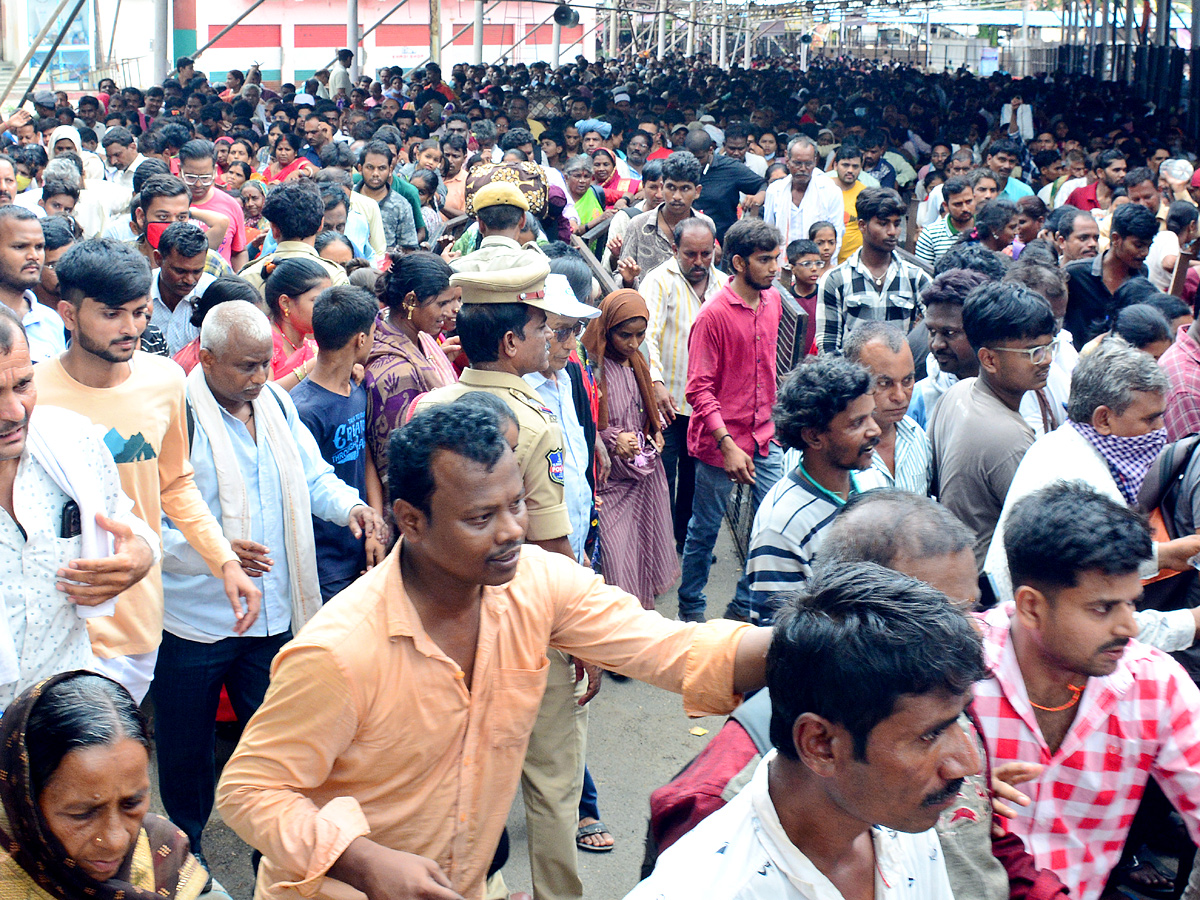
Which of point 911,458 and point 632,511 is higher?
point 911,458

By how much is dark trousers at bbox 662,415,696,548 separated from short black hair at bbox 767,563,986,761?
146 inches

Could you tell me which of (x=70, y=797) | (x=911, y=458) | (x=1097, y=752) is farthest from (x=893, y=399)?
(x=70, y=797)

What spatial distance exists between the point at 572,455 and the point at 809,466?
93cm

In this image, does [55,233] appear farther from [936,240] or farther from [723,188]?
[723,188]

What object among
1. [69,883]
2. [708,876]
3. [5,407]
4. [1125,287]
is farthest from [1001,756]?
[1125,287]

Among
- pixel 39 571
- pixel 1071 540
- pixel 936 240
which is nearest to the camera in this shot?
Result: pixel 1071 540

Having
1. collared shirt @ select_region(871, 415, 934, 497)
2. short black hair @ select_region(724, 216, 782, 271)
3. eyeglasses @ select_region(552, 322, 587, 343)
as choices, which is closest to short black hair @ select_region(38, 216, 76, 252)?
eyeglasses @ select_region(552, 322, 587, 343)

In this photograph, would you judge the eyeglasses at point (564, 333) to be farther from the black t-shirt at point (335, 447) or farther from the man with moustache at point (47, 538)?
the man with moustache at point (47, 538)

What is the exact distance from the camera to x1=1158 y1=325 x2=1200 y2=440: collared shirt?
159 inches

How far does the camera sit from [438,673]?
207cm

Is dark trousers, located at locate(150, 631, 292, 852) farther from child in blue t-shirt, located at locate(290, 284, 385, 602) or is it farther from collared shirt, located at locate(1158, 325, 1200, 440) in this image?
collared shirt, located at locate(1158, 325, 1200, 440)

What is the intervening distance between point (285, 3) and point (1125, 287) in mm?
46765

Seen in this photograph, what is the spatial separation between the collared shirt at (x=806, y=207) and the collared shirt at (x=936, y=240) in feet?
3.56

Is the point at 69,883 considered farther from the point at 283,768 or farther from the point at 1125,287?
the point at 1125,287
